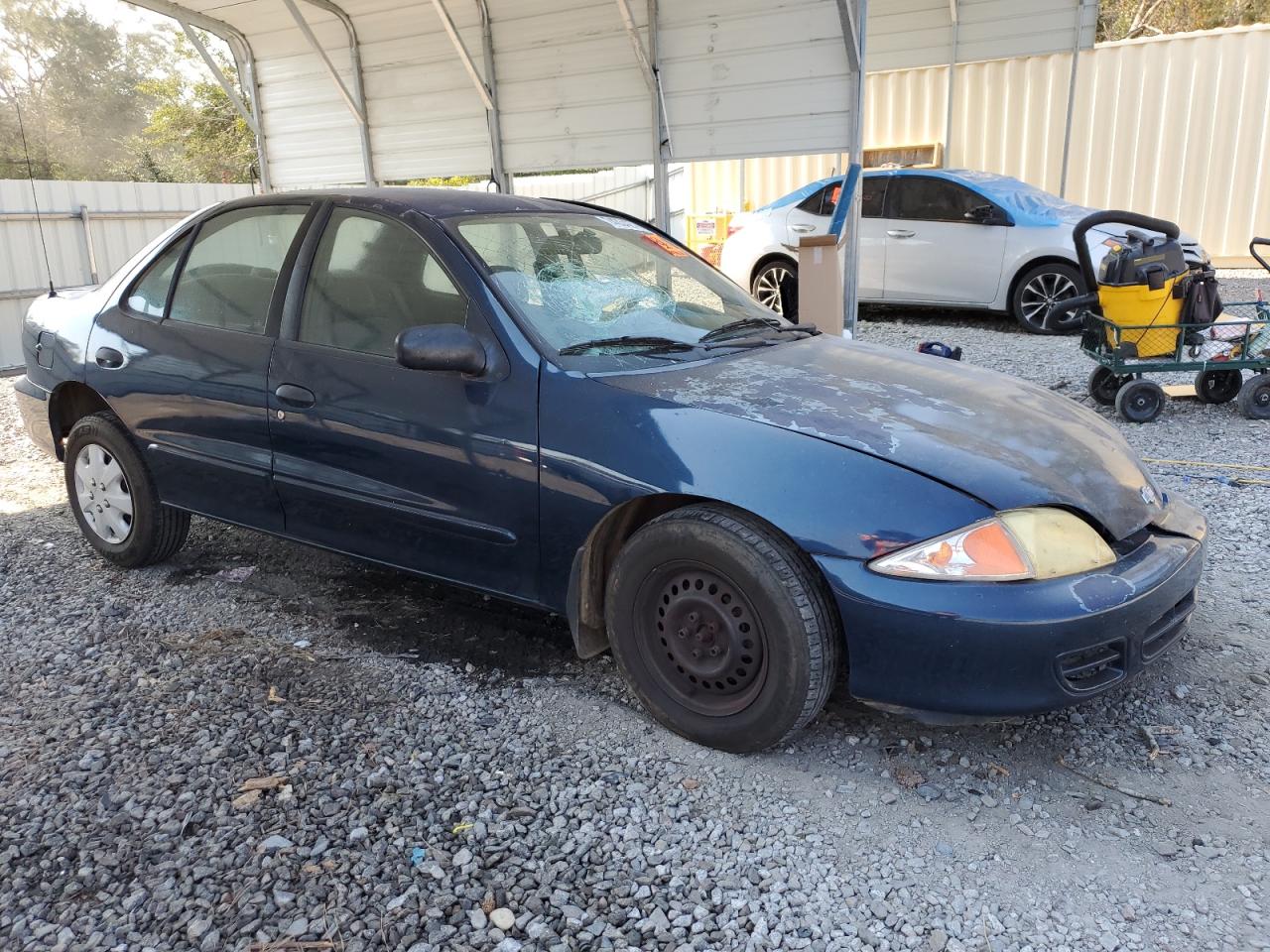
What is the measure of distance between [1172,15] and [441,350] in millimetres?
28027

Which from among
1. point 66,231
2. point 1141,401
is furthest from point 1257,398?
point 66,231

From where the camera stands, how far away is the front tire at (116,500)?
13.3ft

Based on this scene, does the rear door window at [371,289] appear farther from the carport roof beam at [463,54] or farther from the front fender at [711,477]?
the carport roof beam at [463,54]

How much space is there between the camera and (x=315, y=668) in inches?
131

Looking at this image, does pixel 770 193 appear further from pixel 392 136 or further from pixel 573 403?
pixel 573 403

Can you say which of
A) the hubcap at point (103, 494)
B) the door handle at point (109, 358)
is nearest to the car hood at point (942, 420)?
the door handle at point (109, 358)

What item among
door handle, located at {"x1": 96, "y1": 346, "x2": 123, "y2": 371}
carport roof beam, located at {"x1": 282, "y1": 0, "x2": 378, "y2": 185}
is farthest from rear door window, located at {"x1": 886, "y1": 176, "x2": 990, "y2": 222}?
door handle, located at {"x1": 96, "y1": 346, "x2": 123, "y2": 371}

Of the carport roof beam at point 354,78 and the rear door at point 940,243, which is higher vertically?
the carport roof beam at point 354,78

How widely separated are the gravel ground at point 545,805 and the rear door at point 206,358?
560 millimetres

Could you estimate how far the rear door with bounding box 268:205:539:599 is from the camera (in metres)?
2.98

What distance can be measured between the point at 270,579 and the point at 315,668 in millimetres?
1013

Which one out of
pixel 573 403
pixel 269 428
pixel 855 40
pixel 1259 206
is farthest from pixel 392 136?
pixel 1259 206

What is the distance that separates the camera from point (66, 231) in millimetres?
11945

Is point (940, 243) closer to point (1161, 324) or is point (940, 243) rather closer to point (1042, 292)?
point (1042, 292)
